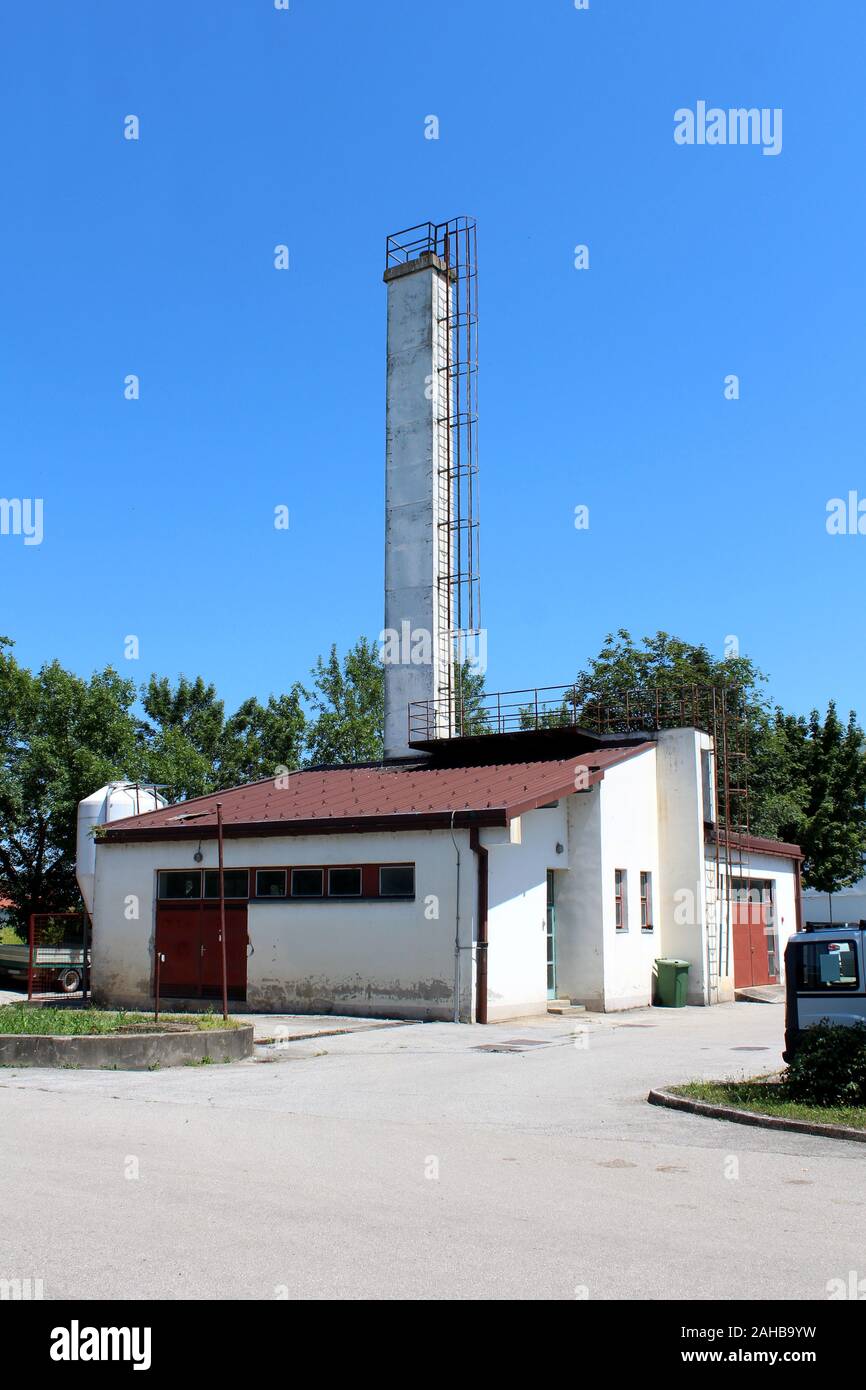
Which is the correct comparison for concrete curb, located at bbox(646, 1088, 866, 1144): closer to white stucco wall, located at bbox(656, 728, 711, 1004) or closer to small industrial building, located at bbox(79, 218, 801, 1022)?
small industrial building, located at bbox(79, 218, 801, 1022)

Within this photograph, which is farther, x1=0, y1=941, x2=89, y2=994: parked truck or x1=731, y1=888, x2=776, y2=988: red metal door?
x1=731, y1=888, x2=776, y2=988: red metal door

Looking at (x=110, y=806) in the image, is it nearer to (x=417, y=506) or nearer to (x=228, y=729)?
(x=417, y=506)

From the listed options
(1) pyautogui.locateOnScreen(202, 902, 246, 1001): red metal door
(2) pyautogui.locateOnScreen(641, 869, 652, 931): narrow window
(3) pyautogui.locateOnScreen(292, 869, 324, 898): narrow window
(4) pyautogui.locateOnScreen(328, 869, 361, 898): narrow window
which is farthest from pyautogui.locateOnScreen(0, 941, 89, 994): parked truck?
(2) pyautogui.locateOnScreen(641, 869, 652, 931): narrow window

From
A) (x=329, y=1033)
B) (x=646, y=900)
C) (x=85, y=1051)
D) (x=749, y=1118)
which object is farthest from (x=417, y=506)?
(x=749, y=1118)

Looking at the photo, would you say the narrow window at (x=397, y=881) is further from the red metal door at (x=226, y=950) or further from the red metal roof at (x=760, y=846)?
the red metal roof at (x=760, y=846)

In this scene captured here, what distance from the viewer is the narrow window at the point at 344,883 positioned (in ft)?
73.2

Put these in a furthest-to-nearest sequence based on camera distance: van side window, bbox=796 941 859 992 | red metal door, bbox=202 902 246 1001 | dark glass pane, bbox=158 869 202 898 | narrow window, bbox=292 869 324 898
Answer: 1. dark glass pane, bbox=158 869 202 898
2. red metal door, bbox=202 902 246 1001
3. narrow window, bbox=292 869 324 898
4. van side window, bbox=796 941 859 992

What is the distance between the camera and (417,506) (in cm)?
3512

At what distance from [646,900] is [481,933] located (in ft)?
23.1

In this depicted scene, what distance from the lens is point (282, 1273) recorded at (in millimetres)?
5895

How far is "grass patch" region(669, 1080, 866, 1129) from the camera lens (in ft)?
34.3

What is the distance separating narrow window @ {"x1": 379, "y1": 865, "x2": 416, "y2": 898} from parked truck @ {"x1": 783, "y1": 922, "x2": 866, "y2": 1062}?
9.81m

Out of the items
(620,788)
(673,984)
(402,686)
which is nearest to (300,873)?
(620,788)
